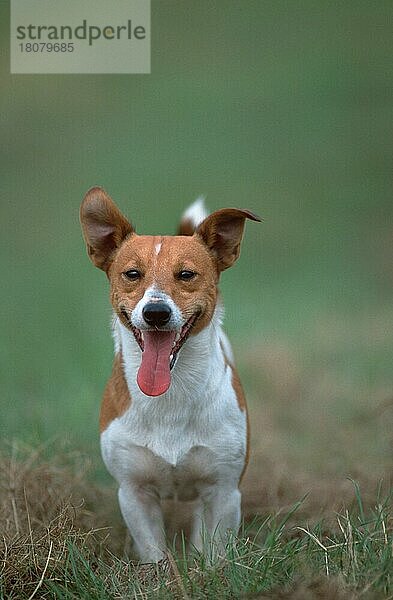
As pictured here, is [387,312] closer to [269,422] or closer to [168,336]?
[269,422]

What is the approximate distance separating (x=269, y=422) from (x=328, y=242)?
6.03 metres

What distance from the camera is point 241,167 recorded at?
51.2 feet

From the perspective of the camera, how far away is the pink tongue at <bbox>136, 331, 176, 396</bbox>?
16.7 ft

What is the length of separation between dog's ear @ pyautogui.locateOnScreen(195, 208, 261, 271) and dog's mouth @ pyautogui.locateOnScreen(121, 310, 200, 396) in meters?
0.56

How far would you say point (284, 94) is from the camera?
1644 centimetres

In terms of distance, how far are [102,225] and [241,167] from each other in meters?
10.2

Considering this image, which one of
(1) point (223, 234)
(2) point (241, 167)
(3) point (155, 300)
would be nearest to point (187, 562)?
(3) point (155, 300)

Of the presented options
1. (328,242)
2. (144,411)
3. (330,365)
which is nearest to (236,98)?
(328,242)

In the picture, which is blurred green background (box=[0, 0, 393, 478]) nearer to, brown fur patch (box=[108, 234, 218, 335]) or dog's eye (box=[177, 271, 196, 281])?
brown fur patch (box=[108, 234, 218, 335])

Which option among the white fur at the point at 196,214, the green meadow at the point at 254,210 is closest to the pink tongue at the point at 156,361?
the white fur at the point at 196,214

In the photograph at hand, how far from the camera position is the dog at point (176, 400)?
5.22 meters

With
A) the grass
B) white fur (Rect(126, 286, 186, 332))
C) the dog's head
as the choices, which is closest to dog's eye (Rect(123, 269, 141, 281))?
the dog's head

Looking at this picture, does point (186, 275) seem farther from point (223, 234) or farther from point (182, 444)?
point (182, 444)

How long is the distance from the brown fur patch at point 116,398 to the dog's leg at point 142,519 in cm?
36
